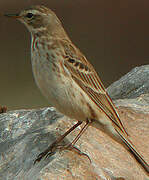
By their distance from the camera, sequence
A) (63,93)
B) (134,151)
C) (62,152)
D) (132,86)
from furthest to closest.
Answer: (132,86), (134,151), (62,152), (63,93)

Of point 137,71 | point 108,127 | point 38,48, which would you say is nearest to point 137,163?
point 108,127

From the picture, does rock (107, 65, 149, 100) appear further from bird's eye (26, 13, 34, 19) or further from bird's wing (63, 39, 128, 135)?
bird's eye (26, 13, 34, 19)

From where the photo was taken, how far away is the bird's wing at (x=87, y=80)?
3873 millimetres

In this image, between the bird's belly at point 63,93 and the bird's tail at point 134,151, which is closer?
the bird's belly at point 63,93

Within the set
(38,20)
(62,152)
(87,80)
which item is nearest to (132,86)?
(87,80)

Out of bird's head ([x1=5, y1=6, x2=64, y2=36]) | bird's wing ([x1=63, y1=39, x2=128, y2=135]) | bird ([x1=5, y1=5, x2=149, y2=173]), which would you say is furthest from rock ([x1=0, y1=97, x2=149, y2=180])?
bird's head ([x1=5, y1=6, x2=64, y2=36])

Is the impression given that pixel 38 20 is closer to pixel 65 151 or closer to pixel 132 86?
pixel 65 151

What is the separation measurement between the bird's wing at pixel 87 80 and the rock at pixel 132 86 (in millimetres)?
1841

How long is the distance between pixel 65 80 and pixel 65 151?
64cm

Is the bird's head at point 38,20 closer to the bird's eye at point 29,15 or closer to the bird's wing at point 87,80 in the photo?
the bird's eye at point 29,15

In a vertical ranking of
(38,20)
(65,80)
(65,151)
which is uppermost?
(38,20)

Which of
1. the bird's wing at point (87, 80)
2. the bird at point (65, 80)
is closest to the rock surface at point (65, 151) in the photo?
the bird at point (65, 80)

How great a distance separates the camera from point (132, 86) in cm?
600

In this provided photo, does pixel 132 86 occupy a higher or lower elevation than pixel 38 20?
lower
